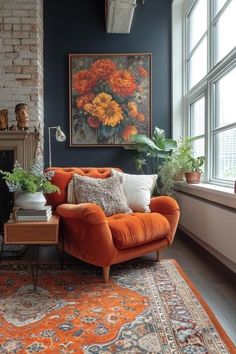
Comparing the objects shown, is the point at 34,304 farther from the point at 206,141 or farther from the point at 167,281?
the point at 206,141

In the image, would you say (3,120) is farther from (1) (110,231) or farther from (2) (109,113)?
(1) (110,231)

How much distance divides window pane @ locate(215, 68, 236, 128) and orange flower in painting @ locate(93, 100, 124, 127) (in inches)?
55.9

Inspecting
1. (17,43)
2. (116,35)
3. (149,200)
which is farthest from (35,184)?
(116,35)

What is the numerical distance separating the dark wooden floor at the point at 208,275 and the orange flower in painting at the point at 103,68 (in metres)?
2.38

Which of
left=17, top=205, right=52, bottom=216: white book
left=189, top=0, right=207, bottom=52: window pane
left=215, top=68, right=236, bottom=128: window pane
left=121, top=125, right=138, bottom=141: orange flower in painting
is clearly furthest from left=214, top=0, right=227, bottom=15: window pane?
left=17, top=205, right=52, bottom=216: white book

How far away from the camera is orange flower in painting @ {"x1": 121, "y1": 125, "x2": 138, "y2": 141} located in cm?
455

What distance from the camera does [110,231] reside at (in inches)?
97.6

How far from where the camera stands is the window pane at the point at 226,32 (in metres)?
3.15

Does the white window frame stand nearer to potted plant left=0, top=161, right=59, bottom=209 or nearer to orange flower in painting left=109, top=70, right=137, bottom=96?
orange flower in painting left=109, top=70, right=137, bottom=96

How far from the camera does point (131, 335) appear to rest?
1.72 m

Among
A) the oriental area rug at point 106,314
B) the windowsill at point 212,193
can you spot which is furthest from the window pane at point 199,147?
the oriental area rug at point 106,314

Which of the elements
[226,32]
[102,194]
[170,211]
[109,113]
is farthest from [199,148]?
[102,194]

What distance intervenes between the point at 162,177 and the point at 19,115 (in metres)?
1.89

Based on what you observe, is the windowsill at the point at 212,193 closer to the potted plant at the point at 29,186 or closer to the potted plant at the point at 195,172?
the potted plant at the point at 195,172
